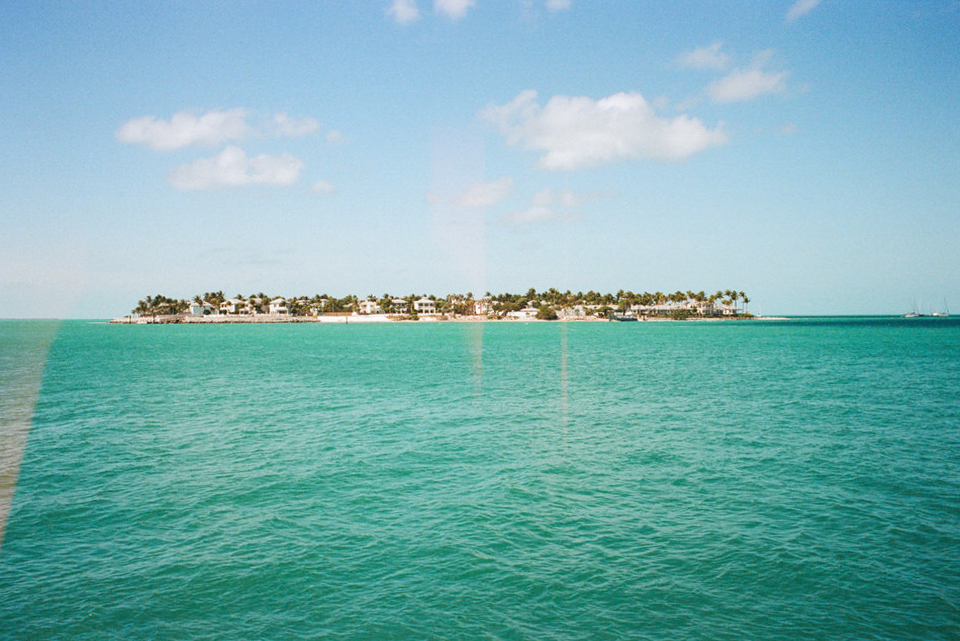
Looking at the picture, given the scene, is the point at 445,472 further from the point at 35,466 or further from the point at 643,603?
the point at 35,466

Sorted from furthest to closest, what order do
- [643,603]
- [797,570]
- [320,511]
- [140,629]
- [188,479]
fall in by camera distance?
1. [188,479]
2. [320,511]
3. [797,570]
4. [643,603]
5. [140,629]

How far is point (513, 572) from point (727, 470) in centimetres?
1447

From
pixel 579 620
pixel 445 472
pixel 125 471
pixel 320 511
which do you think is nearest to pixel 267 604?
pixel 320 511

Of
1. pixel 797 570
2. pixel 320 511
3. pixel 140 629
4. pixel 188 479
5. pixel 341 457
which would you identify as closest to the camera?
pixel 140 629

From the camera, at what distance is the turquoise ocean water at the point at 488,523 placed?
1439cm

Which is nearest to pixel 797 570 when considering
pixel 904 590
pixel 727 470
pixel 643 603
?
pixel 904 590

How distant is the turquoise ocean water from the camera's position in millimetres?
14391

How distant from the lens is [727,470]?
26484 millimetres

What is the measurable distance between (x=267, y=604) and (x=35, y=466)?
20.6 m

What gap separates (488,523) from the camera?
66.8ft

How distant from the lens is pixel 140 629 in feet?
45.4

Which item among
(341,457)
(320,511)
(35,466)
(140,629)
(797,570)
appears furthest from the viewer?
(341,457)

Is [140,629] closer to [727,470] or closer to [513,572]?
[513,572]

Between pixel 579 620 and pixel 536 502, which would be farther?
pixel 536 502
